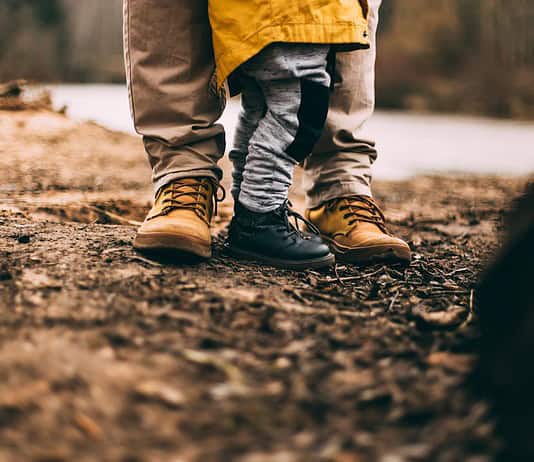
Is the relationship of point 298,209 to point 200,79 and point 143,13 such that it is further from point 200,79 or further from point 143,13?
point 143,13

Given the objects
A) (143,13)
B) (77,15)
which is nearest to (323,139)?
(143,13)

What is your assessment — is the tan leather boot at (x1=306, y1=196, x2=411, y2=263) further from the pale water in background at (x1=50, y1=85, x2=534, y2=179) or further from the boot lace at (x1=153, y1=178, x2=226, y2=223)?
the boot lace at (x1=153, y1=178, x2=226, y2=223)

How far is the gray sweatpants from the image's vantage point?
148 centimetres

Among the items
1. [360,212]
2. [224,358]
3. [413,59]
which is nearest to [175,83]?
[360,212]

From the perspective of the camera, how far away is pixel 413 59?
18.8 metres

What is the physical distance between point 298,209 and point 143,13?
1.45 meters

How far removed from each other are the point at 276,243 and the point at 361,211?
16.2 inches

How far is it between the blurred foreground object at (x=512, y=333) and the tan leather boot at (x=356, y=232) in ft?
2.39

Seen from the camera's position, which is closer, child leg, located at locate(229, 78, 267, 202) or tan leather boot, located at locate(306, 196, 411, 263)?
child leg, located at locate(229, 78, 267, 202)

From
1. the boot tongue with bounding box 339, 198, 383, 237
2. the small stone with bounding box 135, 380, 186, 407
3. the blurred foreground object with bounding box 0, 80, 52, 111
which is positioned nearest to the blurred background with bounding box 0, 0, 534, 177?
the blurred foreground object with bounding box 0, 80, 52, 111

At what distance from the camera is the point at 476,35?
1814 centimetres

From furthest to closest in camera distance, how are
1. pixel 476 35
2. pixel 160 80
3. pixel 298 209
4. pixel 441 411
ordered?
pixel 476 35 < pixel 298 209 < pixel 160 80 < pixel 441 411

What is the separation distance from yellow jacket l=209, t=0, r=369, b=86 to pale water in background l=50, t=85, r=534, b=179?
0.62 meters

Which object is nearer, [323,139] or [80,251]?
[80,251]
